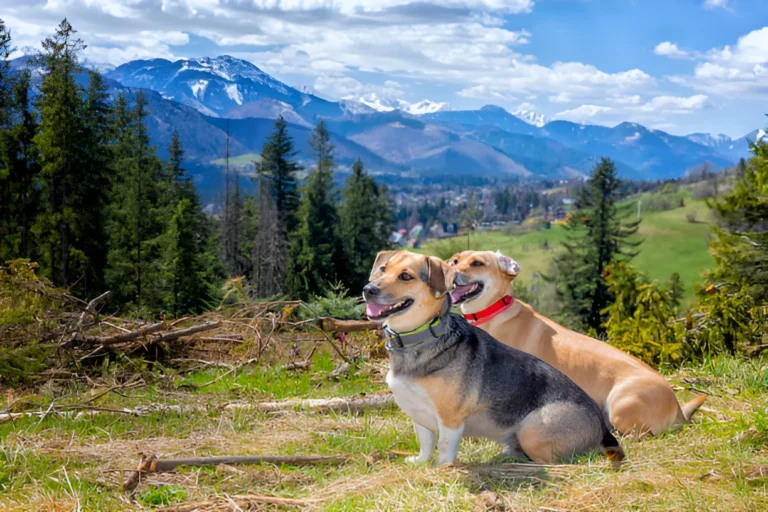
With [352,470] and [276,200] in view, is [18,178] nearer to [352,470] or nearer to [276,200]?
[276,200]

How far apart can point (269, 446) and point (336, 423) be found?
93 centimetres

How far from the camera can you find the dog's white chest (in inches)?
205

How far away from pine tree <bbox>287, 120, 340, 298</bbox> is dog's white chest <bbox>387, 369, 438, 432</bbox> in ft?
207

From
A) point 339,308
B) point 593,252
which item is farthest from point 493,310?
point 593,252

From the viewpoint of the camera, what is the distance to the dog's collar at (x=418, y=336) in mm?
5230

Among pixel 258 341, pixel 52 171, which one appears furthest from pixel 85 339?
pixel 52 171

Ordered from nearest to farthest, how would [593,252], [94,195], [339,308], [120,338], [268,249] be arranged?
[120,338] → [339,308] → [94,195] → [593,252] → [268,249]

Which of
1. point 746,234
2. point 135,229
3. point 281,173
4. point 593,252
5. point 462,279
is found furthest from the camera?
point 281,173

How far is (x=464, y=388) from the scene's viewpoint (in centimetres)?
523

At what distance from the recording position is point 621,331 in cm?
1134

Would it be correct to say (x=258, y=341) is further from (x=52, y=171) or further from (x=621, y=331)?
(x=52, y=171)

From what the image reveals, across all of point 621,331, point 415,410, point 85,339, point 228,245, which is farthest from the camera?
point 228,245

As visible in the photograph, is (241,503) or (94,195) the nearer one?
(241,503)

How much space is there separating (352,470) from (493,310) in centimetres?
256
